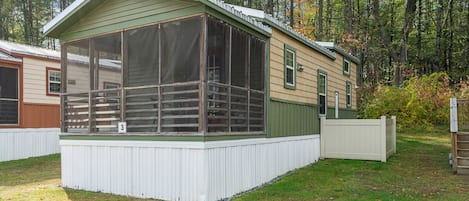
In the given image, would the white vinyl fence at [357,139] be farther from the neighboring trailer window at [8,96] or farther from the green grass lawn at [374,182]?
the neighboring trailer window at [8,96]

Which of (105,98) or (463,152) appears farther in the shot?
(463,152)

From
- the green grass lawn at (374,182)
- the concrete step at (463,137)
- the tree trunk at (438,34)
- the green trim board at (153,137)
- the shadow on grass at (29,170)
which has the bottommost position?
the shadow on grass at (29,170)

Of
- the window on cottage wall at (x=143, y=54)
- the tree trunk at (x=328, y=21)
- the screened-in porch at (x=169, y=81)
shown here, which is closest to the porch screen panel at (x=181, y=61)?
the screened-in porch at (x=169, y=81)

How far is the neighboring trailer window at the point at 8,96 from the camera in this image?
A: 11.5 m

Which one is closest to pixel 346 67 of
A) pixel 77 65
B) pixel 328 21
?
pixel 77 65

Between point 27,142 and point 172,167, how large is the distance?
8.17 metres

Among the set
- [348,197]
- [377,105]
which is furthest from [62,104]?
[377,105]

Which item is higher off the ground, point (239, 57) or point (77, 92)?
point (239, 57)

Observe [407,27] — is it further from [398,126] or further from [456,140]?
[456,140]

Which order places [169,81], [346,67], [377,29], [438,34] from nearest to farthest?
[169,81]
[346,67]
[438,34]
[377,29]

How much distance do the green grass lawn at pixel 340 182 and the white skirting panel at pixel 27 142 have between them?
1.63 ft

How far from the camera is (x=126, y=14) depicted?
7.18 meters

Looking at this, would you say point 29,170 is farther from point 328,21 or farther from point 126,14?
point 328,21

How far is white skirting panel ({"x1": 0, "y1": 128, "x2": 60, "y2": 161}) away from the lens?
1152 centimetres
